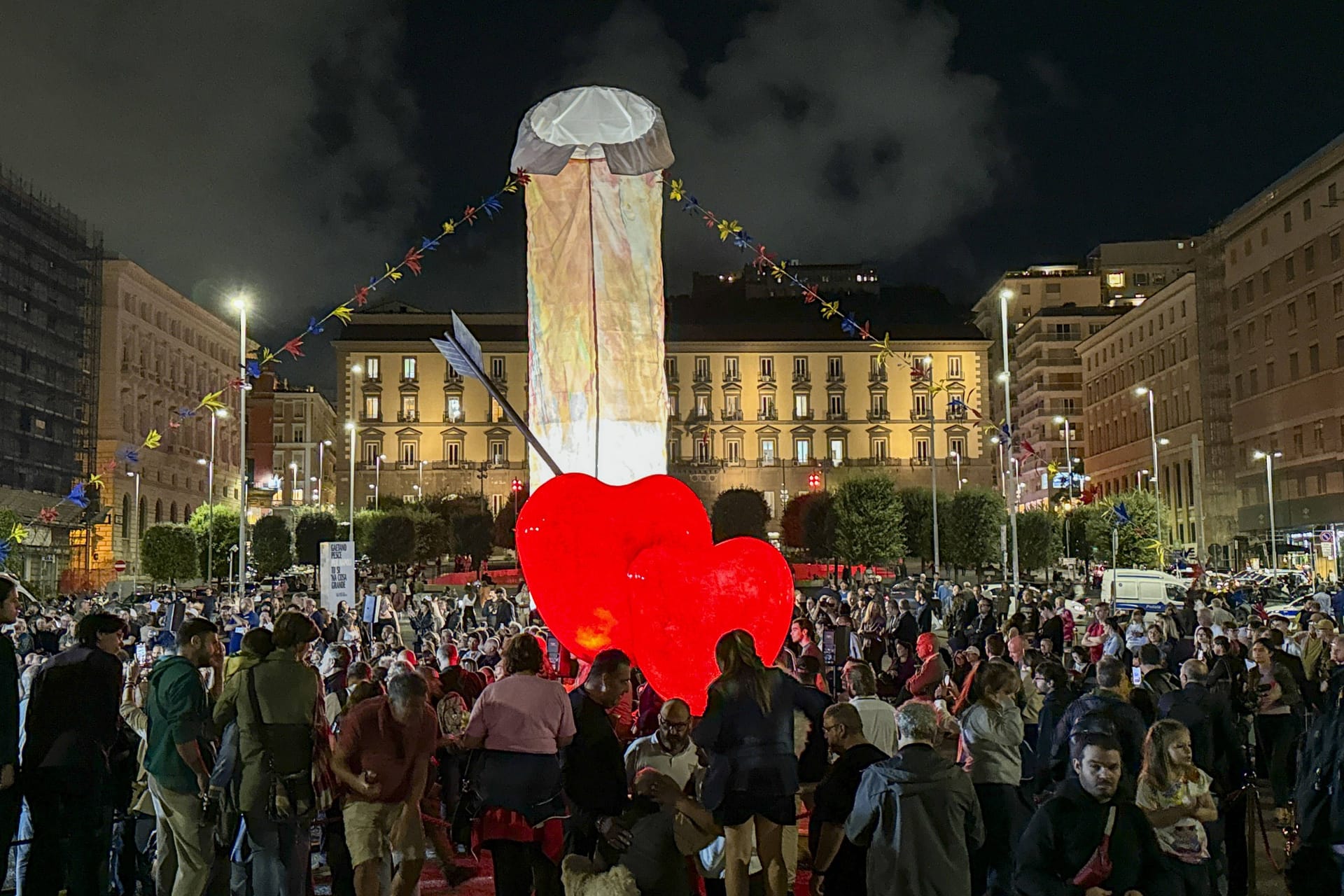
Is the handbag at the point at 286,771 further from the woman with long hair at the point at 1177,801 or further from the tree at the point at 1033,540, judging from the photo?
the tree at the point at 1033,540

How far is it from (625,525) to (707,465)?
7814cm

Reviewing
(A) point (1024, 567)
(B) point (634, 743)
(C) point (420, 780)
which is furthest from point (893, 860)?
(A) point (1024, 567)

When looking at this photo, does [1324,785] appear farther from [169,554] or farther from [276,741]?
[169,554]

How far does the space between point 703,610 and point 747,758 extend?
11.8ft

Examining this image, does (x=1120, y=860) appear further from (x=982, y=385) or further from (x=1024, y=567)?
(x=982, y=385)

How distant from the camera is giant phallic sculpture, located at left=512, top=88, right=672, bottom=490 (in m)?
13.9

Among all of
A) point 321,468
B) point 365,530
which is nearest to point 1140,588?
point 365,530

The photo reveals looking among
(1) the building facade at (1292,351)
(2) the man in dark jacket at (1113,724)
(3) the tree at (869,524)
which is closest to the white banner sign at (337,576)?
(2) the man in dark jacket at (1113,724)

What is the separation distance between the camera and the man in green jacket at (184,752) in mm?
5871

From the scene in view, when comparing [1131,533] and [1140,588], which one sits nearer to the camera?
[1140,588]

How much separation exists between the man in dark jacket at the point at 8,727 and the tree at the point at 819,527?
51.8 meters

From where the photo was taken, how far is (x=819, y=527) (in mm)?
58906

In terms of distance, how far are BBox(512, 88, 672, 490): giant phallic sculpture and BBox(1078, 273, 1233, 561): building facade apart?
47.3 meters

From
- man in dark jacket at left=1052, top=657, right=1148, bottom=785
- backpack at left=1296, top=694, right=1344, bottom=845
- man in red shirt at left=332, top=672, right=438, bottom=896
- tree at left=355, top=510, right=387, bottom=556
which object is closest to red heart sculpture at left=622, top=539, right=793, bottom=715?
man in dark jacket at left=1052, top=657, right=1148, bottom=785
